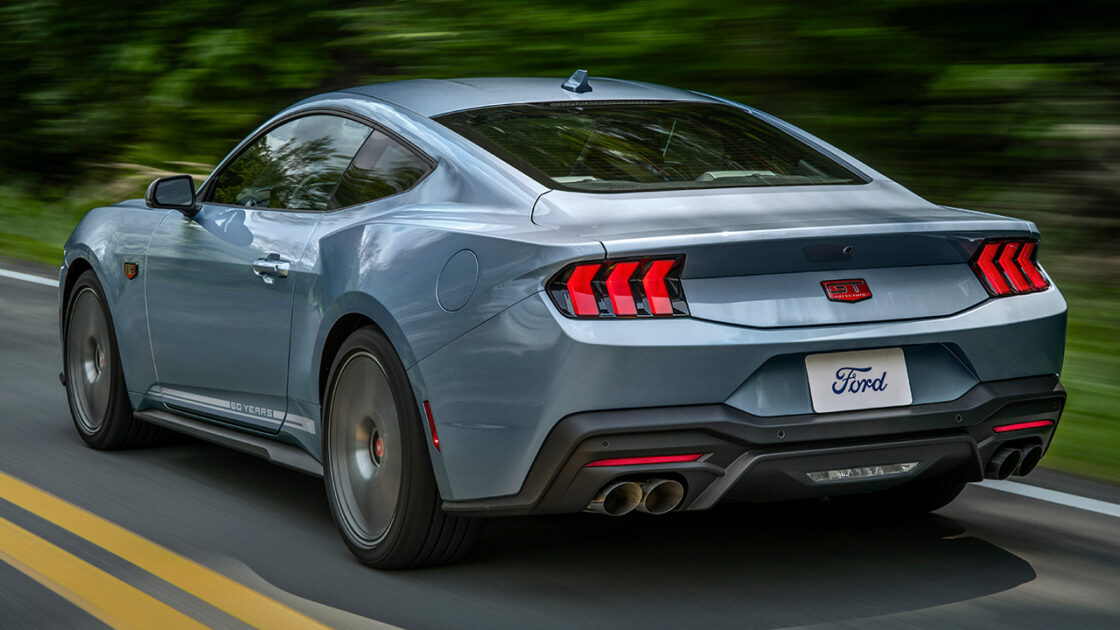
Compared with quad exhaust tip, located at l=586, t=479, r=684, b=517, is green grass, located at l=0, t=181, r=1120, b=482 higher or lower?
lower

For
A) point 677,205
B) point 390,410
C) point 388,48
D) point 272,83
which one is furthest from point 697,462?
point 272,83

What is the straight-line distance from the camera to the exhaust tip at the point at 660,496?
153 inches

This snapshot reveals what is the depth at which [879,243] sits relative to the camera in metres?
4.02

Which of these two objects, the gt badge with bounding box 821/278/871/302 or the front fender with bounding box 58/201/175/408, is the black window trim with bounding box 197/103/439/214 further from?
the gt badge with bounding box 821/278/871/302

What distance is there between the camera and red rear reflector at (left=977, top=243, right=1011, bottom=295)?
421 cm

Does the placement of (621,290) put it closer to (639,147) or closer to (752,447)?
(752,447)

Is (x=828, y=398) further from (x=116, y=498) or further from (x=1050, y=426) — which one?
→ (x=116, y=498)

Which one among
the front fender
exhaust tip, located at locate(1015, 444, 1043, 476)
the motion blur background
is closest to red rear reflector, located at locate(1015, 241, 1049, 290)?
exhaust tip, located at locate(1015, 444, 1043, 476)

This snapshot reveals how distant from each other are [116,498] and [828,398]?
9.26 feet

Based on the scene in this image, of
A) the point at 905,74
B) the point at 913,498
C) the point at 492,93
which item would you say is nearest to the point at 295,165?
the point at 492,93

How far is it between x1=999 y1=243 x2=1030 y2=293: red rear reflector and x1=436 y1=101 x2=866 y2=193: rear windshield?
60cm

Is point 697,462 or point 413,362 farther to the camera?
point 413,362

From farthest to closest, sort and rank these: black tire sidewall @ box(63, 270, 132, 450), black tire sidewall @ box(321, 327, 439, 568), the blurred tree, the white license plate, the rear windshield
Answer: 1. the blurred tree
2. black tire sidewall @ box(63, 270, 132, 450)
3. the rear windshield
4. black tire sidewall @ box(321, 327, 439, 568)
5. the white license plate

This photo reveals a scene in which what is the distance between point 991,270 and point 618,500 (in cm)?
127
